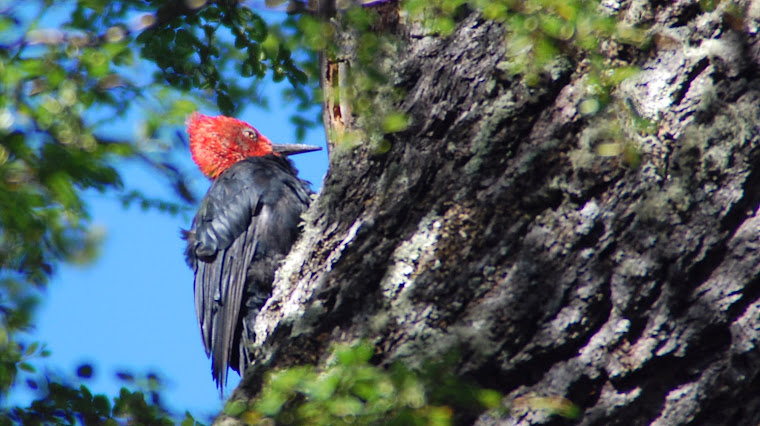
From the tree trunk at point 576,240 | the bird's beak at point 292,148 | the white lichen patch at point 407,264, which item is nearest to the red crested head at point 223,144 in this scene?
the bird's beak at point 292,148

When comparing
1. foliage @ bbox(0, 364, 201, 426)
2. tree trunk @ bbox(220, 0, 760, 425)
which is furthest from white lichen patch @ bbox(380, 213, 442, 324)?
foliage @ bbox(0, 364, 201, 426)

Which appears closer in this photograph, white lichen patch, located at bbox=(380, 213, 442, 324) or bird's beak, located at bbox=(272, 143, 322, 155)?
white lichen patch, located at bbox=(380, 213, 442, 324)

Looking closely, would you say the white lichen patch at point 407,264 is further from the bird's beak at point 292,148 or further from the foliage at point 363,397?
the bird's beak at point 292,148

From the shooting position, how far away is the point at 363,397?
184 centimetres

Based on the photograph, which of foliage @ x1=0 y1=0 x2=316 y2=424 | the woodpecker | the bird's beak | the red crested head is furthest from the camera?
the red crested head

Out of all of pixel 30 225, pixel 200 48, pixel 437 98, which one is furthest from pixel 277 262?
pixel 30 225

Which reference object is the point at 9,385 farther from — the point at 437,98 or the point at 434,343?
the point at 437,98

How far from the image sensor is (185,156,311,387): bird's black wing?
4047 mm

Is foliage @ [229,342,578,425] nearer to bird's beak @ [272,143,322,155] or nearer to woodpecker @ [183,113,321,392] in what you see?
woodpecker @ [183,113,321,392]

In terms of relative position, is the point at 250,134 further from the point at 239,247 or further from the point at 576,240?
the point at 576,240

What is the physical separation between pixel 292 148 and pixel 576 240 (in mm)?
3185

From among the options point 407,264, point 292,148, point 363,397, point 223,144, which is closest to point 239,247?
point 292,148

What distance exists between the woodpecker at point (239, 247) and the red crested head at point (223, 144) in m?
0.66

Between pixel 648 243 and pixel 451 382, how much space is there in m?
0.70
